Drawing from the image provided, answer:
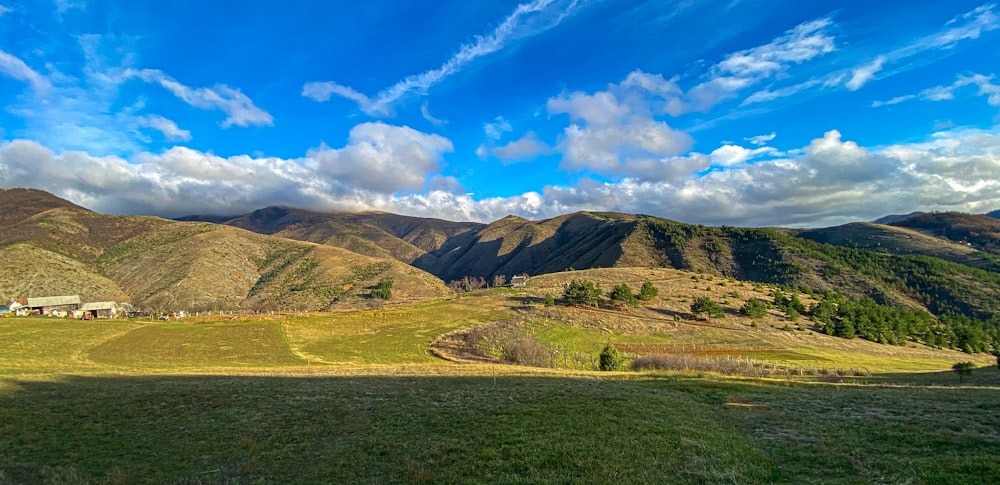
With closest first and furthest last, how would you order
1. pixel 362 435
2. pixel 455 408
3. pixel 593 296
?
1. pixel 362 435
2. pixel 455 408
3. pixel 593 296

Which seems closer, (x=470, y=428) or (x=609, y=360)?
(x=470, y=428)

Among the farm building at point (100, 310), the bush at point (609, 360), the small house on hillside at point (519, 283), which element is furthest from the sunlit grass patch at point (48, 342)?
the small house on hillside at point (519, 283)

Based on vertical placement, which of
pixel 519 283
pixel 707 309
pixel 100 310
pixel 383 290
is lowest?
pixel 707 309

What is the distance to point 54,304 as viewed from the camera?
11769 cm

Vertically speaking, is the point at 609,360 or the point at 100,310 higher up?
the point at 100,310

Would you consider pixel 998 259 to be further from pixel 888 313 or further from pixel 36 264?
pixel 36 264

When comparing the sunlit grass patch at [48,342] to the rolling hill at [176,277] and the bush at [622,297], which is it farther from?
the rolling hill at [176,277]

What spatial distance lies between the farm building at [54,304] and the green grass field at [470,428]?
115339 mm

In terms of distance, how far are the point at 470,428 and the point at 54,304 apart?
159008mm

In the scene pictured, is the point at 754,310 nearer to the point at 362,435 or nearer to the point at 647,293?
the point at 647,293

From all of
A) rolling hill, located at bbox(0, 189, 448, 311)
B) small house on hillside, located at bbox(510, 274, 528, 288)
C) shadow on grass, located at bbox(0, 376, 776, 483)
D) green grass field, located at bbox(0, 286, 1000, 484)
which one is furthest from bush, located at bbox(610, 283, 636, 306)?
rolling hill, located at bbox(0, 189, 448, 311)

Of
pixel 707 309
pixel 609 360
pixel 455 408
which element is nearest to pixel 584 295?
pixel 707 309

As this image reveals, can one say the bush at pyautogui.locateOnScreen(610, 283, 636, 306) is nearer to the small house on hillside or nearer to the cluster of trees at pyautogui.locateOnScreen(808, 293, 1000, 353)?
the small house on hillside

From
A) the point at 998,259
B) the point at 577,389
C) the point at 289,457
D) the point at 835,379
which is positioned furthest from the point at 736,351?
the point at 998,259
